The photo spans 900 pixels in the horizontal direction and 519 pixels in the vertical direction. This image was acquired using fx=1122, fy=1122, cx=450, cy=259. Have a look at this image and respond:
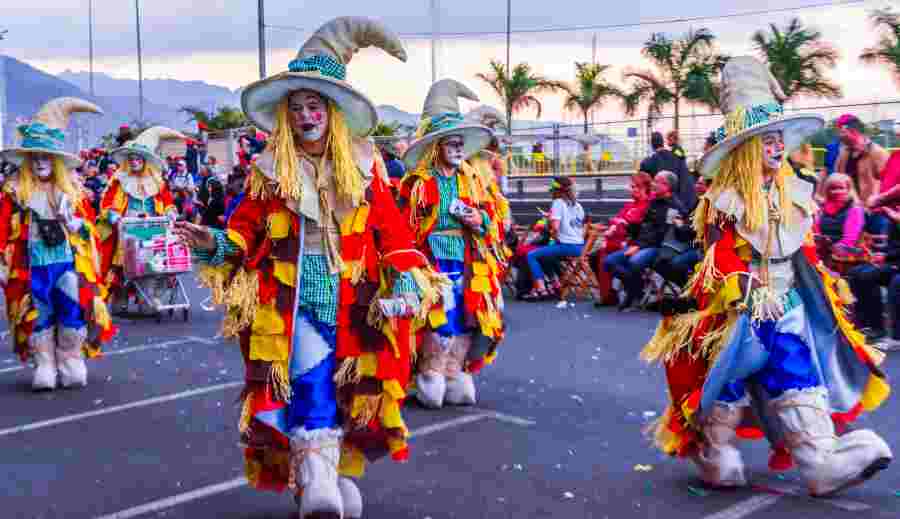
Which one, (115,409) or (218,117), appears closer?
(115,409)

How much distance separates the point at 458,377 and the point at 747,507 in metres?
2.93

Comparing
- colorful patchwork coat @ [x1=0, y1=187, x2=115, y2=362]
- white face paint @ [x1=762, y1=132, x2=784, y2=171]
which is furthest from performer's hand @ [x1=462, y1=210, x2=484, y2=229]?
colorful patchwork coat @ [x1=0, y1=187, x2=115, y2=362]

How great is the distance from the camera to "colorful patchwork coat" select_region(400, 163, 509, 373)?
26.0ft

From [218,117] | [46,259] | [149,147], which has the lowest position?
[46,259]

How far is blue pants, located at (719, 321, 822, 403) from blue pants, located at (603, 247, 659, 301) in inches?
277

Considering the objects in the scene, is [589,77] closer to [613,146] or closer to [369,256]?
[613,146]

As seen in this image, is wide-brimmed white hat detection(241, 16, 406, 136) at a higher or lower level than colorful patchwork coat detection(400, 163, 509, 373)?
higher

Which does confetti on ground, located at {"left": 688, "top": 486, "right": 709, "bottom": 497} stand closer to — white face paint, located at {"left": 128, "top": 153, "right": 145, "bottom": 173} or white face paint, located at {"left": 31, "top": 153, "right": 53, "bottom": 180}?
white face paint, located at {"left": 31, "top": 153, "right": 53, "bottom": 180}

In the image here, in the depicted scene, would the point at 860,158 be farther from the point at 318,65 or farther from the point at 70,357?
the point at 70,357

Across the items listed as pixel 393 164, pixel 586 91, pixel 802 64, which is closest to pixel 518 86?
pixel 586 91

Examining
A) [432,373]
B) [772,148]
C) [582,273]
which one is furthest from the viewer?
[582,273]

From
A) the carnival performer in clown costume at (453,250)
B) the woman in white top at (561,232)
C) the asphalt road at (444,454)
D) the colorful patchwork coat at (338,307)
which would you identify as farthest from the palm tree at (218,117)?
the colorful patchwork coat at (338,307)

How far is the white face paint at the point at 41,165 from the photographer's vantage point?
882cm

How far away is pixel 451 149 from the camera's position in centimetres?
794
